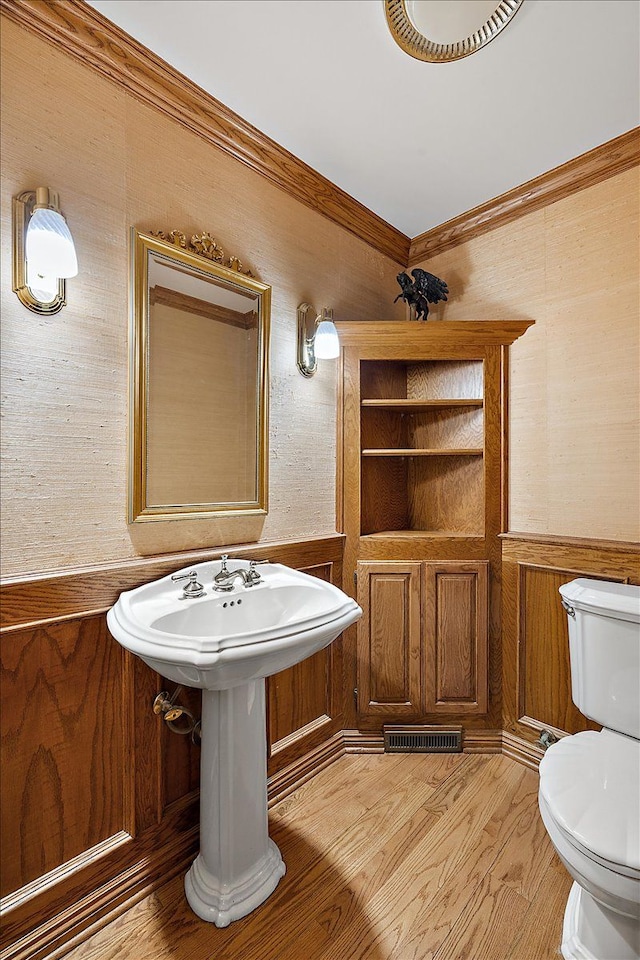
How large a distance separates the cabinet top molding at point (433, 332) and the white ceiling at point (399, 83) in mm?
584

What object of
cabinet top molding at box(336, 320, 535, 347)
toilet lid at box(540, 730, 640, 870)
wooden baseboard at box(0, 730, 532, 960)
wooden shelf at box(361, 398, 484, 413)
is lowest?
wooden baseboard at box(0, 730, 532, 960)

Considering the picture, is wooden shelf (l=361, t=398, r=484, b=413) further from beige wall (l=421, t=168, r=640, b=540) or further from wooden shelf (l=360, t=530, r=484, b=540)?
wooden shelf (l=360, t=530, r=484, b=540)

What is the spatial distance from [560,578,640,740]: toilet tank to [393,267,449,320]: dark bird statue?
4.55ft

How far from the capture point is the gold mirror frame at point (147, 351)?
1.42 meters

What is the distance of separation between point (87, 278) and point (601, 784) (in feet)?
6.24

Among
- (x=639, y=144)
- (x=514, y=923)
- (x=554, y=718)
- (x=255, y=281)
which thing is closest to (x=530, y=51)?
(x=639, y=144)

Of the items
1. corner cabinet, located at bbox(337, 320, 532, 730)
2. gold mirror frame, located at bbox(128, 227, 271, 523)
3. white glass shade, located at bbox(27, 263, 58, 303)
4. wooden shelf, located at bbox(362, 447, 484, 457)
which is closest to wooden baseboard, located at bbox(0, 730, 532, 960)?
corner cabinet, located at bbox(337, 320, 532, 730)

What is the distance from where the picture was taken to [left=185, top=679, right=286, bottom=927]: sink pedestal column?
1.31 m

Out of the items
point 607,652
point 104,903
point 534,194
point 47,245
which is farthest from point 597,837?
point 534,194

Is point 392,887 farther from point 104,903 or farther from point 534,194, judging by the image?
point 534,194

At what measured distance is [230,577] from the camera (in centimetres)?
150

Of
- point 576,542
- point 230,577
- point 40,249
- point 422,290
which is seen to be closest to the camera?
point 40,249

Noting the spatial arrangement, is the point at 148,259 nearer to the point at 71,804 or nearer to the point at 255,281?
the point at 255,281

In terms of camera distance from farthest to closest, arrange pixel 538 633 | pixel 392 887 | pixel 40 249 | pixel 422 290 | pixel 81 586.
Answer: pixel 422 290 < pixel 538 633 < pixel 392 887 < pixel 81 586 < pixel 40 249
